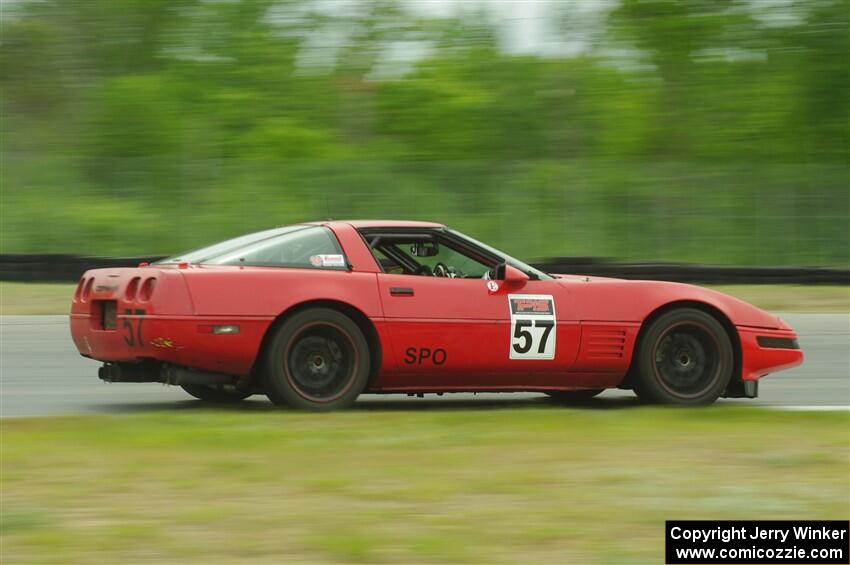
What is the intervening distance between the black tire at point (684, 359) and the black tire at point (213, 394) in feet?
Result: 8.77

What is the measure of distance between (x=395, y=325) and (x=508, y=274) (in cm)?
81

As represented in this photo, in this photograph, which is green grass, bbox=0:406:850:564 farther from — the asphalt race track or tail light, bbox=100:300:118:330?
the asphalt race track

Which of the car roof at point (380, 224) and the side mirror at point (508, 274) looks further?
the car roof at point (380, 224)

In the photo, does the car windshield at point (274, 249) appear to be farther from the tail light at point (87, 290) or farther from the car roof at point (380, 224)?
the tail light at point (87, 290)

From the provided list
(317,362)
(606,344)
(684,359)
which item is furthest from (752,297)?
(317,362)

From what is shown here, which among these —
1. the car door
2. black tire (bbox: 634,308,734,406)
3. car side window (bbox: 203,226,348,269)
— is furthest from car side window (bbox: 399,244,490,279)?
black tire (bbox: 634,308,734,406)

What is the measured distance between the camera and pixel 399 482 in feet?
19.5

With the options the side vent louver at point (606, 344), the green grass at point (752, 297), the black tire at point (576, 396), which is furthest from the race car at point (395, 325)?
the green grass at point (752, 297)

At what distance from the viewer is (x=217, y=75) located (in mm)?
30344

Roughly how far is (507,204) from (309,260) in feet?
51.3

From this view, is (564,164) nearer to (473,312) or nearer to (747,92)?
(747,92)

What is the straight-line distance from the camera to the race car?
317 inches

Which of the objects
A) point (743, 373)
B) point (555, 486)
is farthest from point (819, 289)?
point (555, 486)

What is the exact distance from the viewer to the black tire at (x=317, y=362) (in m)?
8.15
